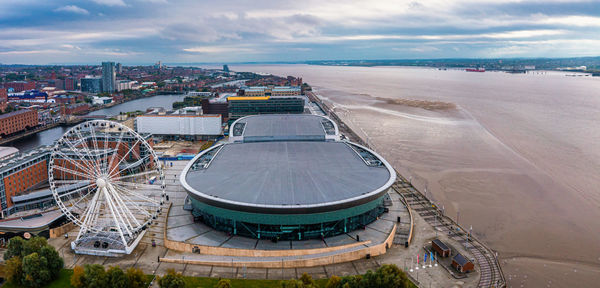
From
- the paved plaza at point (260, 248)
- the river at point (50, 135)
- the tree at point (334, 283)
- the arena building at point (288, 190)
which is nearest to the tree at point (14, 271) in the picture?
the paved plaza at point (260, 248)

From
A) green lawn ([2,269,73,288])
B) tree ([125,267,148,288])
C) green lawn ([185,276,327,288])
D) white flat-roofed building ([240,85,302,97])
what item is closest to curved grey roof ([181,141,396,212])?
green lawn ([185,276,327,288])

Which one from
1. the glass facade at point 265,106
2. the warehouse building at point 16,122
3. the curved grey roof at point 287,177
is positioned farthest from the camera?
the glass facade at point 265,106

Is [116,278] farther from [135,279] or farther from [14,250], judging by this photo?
[14,250]

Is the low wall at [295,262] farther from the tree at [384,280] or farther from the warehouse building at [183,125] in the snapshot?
the warehouse building at [183,125]

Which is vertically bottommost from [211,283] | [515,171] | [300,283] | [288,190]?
[211,283]

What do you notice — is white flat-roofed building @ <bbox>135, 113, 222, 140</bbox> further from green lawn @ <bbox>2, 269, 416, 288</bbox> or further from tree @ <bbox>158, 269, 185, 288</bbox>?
tree @ <bbox>158, 269, 185, 288</bbox>

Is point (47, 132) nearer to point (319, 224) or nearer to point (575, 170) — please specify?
point (319, 224)

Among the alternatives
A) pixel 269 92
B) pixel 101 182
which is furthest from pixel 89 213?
pixel 269 92

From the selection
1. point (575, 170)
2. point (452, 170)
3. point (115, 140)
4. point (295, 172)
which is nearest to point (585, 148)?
point (575, 170)
